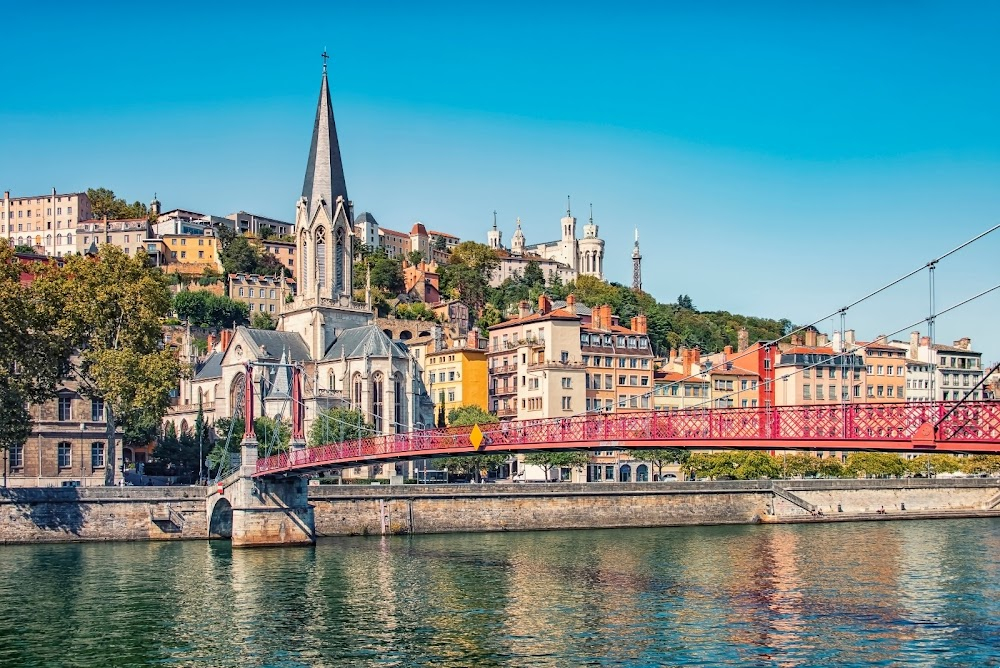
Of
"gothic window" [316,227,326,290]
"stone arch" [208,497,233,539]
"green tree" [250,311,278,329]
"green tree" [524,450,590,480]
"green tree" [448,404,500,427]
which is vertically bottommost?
"stone arch" [208,497,233,539]

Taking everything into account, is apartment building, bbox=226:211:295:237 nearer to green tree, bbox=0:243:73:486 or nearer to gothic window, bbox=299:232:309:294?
gothic window, bbox=299:232:309:294

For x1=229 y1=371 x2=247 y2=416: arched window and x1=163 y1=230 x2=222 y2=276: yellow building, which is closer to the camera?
x1=229 y1=371 x2=247 y2=416: arched window

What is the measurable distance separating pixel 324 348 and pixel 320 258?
665 cm

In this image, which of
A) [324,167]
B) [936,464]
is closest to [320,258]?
[324,167]

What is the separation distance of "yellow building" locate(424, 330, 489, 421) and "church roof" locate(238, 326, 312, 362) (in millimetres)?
10724

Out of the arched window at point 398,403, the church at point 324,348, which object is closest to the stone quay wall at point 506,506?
the church at point 324,348

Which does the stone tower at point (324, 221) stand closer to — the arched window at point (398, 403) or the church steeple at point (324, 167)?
the church steeple at point (324, 167)

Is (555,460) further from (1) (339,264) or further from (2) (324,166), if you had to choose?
(2) (324,166)

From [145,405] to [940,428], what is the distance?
121 feet

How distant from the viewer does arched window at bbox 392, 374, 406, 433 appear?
82375mm

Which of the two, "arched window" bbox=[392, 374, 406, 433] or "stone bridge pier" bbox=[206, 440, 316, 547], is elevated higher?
"arched window" bbox=[392, 374, 406, 433]

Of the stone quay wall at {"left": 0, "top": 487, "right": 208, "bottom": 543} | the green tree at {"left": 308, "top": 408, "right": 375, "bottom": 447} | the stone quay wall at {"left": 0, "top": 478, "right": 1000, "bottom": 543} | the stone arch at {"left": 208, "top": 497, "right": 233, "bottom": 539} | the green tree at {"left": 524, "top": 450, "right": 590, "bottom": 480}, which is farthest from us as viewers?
the green tree at {"left": 524, "top": 450, "right": 590, "bottom": 480}

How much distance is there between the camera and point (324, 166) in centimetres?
9131

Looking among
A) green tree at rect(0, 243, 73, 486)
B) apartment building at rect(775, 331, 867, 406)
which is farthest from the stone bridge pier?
apartment building at rect(775, 331, 867, 406)
